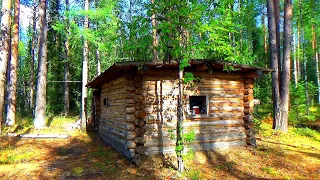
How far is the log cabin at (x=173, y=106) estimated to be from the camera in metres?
8.74

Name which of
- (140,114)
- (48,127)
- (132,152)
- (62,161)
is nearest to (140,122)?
(140,114)

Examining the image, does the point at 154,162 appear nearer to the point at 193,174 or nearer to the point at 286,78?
the point at 193,174

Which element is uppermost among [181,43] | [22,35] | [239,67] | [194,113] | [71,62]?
[22,35]

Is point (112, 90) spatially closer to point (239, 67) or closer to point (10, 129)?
point (239, 67)

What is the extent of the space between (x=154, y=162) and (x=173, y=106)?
2.16 metres

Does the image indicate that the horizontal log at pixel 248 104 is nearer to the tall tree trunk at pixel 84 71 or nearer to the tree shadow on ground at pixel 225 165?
the tree shadow on ground at pixel 225 165

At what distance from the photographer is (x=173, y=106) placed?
9.15 m

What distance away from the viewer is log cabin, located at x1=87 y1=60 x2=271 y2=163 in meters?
8.74

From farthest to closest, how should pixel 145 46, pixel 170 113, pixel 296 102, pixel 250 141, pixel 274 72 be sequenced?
pixel 296 102 → pixel 274 72 → pixel 250 141 → pixel 170 113 → pixel 145 46

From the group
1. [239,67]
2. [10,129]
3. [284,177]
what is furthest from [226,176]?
[10,129]

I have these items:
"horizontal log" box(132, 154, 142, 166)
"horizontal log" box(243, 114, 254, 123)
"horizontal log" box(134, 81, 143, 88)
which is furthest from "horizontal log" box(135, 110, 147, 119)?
"horizontal log" box(243, 114, 254, 123)

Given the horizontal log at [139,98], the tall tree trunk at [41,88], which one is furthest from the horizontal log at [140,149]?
the tall tree trunk at [41,88]

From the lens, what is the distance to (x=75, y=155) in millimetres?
10312

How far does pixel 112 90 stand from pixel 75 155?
11.1 ft
